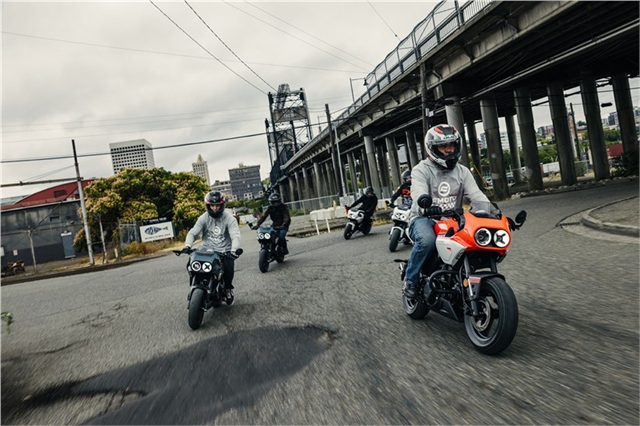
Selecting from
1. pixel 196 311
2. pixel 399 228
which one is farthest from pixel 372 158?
pixel 196 311

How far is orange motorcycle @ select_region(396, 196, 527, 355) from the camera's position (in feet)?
11.1

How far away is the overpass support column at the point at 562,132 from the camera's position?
31.1 m

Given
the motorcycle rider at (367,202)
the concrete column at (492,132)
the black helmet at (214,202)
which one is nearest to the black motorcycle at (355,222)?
the motorcycle rider at (367,202)

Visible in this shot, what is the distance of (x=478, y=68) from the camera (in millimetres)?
23672

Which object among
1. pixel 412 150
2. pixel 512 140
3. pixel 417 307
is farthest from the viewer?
pixel 412 150

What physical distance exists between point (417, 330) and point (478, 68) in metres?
22.3

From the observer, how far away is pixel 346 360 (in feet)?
12.7

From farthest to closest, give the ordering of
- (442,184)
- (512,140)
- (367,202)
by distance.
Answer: (512,140), (367,202), (442,184)

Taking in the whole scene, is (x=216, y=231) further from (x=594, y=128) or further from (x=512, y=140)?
(x=512, y=140)

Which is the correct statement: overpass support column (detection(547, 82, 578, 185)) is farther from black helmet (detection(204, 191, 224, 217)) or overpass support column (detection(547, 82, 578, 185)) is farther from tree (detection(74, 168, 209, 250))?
tree (detection(74, 168, 209, 250))

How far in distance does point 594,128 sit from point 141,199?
37965mm

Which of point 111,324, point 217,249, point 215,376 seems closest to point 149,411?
point 215,376

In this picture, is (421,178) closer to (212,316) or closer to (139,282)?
(212,316)

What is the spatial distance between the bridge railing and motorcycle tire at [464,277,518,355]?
1858cm
